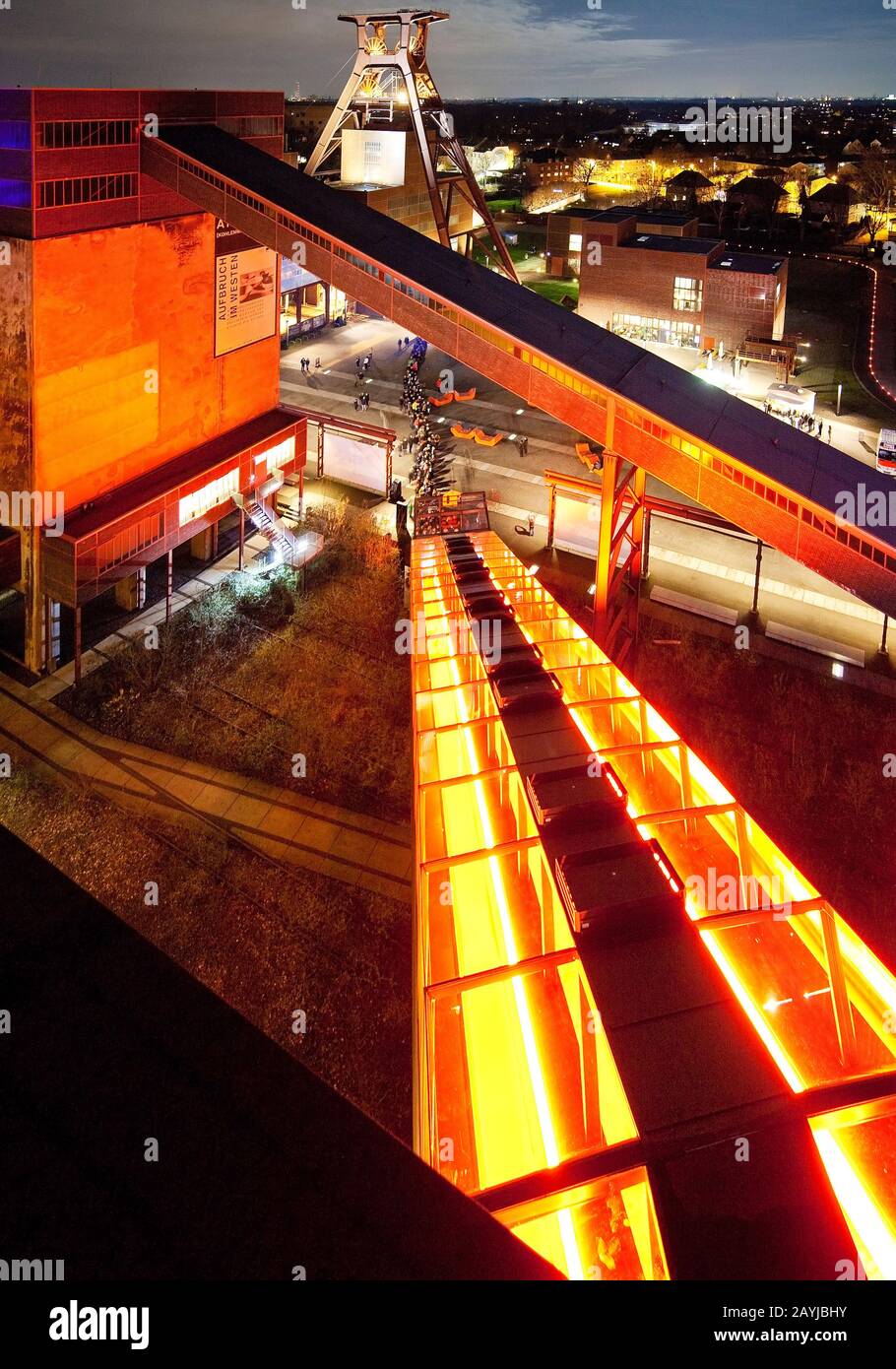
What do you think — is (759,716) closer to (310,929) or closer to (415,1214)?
(310,929)

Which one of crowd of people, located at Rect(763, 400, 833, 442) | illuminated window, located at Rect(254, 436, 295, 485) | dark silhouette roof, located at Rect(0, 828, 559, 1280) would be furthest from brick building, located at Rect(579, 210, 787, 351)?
dark silhouette roof, located at Rect(0, 828, 559, 1280)

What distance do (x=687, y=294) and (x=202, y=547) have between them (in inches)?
1363

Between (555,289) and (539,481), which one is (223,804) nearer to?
(539,481)

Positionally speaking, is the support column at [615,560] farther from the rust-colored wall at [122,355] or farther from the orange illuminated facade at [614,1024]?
the rust-colored wall at [122,355]

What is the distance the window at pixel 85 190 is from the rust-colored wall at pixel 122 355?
67 centimetres

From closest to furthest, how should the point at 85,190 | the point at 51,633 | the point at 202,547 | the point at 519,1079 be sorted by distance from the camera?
1. the point at 519,1079
2. the point at 85,190
3. the point at 51,633
4. the point at 202,547

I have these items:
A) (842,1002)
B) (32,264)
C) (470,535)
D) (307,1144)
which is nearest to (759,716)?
(470,535)

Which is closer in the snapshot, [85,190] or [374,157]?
[85,190]

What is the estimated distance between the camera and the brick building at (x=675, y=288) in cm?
4475

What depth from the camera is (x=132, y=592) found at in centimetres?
2294

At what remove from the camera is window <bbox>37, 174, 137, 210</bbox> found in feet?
56.4

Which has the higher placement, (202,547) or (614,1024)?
(202,547)

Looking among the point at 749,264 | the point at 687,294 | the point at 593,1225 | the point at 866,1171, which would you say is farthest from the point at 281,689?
the point at 749,264

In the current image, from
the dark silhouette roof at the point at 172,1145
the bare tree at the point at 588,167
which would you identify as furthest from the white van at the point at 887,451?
the bare tree at the point at 588,167
